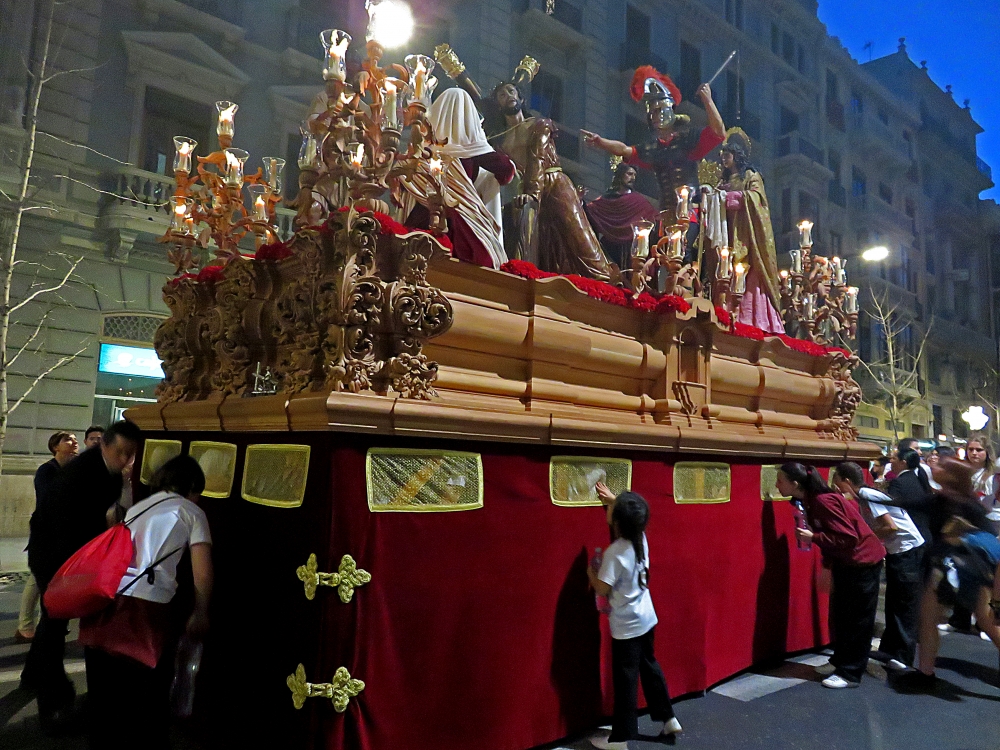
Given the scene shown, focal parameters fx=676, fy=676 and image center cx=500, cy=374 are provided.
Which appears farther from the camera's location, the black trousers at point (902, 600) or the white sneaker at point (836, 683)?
the black trousers at point (902, 600)

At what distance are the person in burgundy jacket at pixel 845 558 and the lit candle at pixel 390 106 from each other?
3662 millimetres

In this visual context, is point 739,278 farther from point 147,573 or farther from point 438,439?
point 147,573

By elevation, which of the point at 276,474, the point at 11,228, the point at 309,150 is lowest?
the point at 276,474

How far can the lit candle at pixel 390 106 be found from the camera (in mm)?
3129

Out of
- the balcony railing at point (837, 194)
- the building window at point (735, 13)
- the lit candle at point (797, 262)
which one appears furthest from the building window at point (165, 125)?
the balcony railing at point (837, 194)

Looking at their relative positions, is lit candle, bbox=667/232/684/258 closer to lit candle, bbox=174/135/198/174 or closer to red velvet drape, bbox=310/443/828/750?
red velvet drape, bbox=310/443/828/750

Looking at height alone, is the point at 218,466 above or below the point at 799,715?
above

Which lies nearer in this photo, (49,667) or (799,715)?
(49,667)

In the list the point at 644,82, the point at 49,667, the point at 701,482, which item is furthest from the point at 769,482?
the point at 49,667

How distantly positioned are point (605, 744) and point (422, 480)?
179cm

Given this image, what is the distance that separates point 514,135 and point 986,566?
465 cm

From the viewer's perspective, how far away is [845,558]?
4.88 metres

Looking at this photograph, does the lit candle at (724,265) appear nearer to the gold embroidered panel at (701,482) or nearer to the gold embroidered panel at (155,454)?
the gold embroidered panel at (701,482)

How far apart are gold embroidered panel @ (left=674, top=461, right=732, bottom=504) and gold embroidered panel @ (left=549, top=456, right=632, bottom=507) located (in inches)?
19.9
